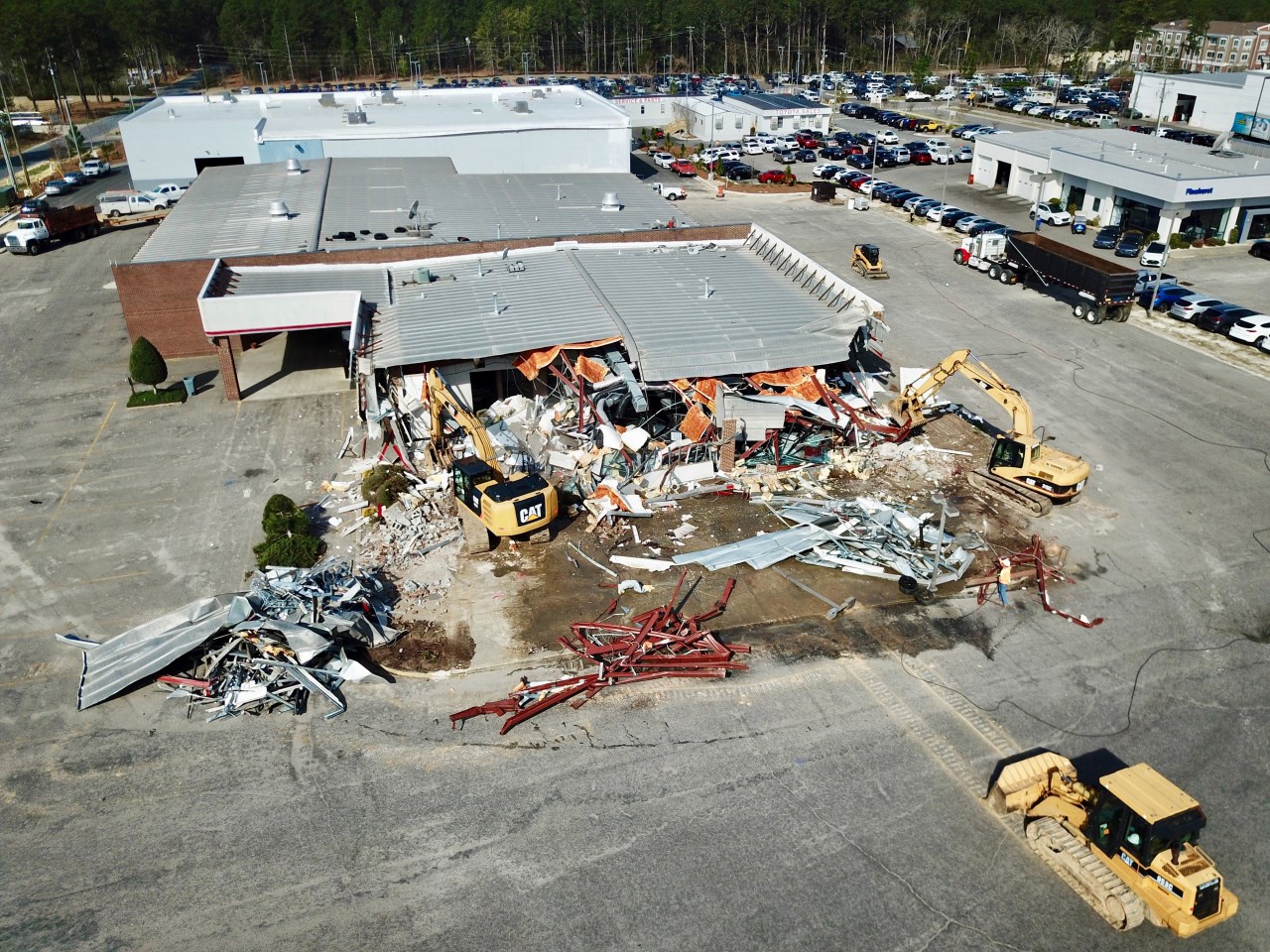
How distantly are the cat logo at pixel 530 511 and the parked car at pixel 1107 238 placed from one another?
40989mm

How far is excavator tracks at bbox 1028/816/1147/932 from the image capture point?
14.3 meters

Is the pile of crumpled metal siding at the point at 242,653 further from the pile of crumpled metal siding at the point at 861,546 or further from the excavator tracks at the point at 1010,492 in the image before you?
the excavator tracks at the point at 1010,492

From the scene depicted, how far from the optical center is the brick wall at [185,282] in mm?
36438

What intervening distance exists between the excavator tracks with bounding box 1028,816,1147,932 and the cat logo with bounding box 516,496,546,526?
43.2ft

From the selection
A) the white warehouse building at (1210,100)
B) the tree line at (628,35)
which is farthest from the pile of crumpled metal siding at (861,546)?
the tree line at (628,35)

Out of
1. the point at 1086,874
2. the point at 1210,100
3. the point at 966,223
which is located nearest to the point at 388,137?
the point at 966,223

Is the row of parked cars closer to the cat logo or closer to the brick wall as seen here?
the brick wall

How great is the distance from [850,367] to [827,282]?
333 centimetres

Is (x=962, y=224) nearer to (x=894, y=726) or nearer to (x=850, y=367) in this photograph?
(x=850, y=367)

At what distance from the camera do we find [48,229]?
178 ft

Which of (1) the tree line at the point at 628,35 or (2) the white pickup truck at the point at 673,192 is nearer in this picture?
(2) the white pickup truck at the point at 673,192

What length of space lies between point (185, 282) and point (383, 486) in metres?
16.9

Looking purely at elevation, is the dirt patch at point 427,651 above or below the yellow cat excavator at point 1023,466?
below

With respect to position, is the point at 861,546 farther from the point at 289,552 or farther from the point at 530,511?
the point at 289,552
